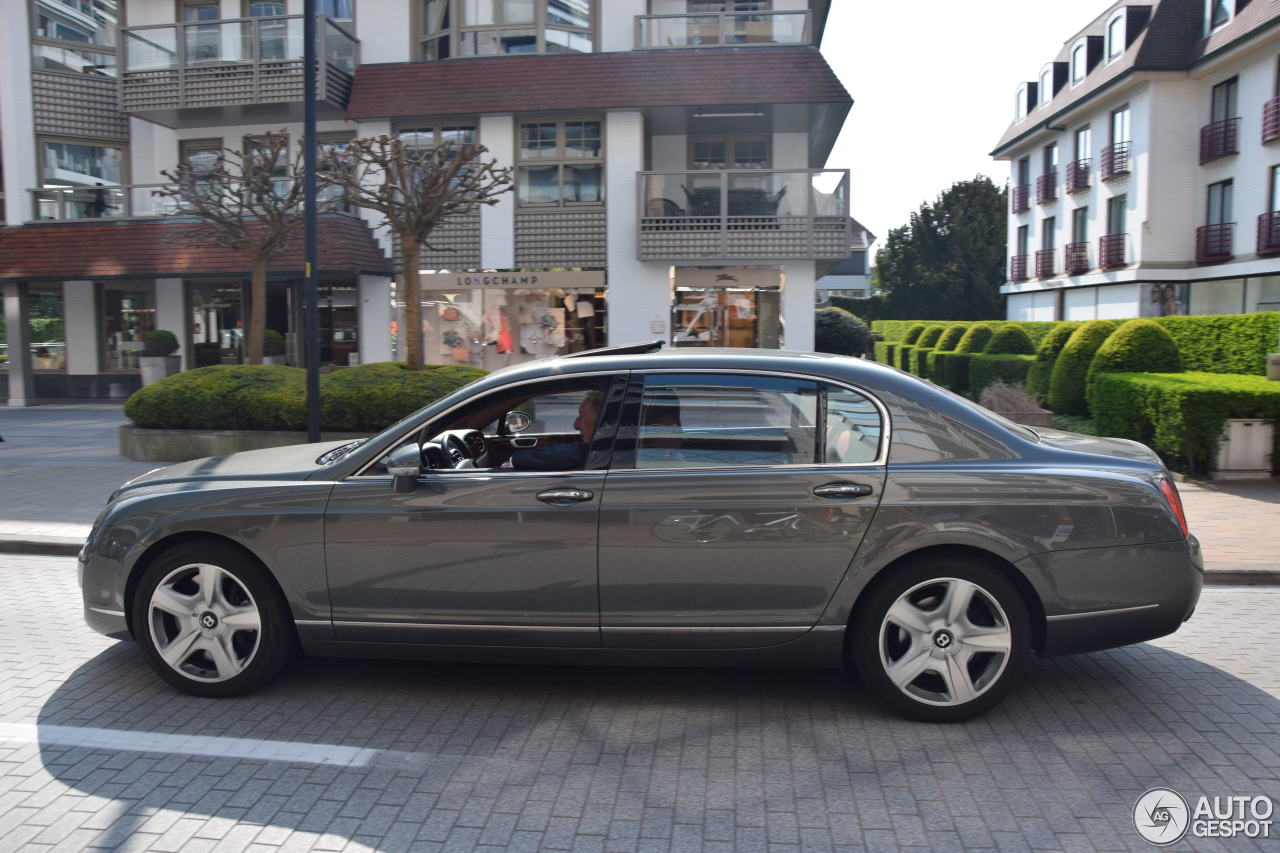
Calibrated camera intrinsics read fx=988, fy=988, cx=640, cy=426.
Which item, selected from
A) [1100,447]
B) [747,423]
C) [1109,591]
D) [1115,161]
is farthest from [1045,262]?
[747,423]

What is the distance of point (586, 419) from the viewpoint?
458 cm

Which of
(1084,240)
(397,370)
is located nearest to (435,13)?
(397,370)

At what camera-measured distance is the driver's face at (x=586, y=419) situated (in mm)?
4500

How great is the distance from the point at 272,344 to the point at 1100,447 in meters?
20.5

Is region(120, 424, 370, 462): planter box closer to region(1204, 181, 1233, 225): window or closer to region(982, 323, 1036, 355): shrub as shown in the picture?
region(982, 323, 1036, 355): shrub

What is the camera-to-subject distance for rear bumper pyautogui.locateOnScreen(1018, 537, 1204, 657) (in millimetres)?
4141

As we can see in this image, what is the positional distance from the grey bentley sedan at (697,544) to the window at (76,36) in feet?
74.9

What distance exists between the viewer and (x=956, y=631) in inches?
163

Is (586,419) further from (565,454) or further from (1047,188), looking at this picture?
(1047,188)

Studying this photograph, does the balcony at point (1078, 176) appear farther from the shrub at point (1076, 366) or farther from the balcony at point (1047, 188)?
the shrub at point (1076, 366)

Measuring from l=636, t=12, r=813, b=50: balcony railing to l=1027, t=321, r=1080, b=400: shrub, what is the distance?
8.39m

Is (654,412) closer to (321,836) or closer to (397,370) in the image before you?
(321,836)

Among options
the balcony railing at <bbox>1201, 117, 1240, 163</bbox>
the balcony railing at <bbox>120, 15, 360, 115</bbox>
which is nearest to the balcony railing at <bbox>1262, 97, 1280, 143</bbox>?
the balcony railing at <bbox>1201, 117, 1240, 163</bbox>

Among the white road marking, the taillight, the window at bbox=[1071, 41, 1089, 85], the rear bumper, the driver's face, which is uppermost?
the window at bbox=[1071, 41, 1089, 85]
